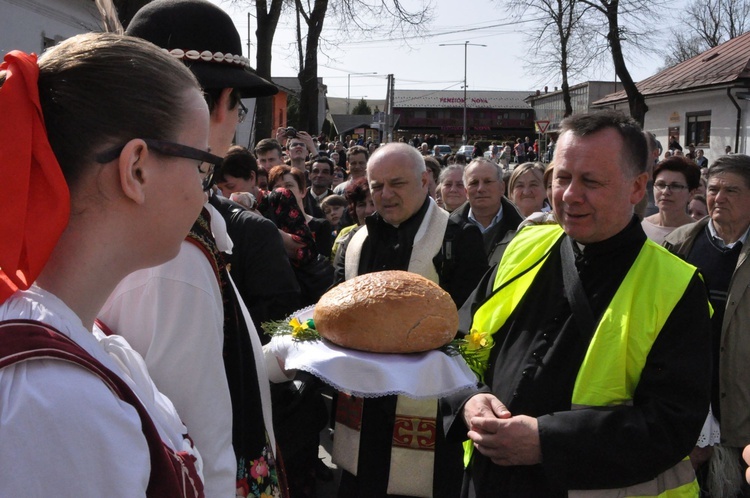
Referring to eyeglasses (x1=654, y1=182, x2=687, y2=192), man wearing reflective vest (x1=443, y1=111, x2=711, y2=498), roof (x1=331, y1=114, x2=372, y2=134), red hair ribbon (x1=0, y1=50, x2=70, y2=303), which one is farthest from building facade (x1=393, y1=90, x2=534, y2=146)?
red hair ribbon (x1=0, y1=50, x2=70, y2=303)

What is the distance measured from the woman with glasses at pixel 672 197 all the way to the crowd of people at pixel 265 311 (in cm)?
90

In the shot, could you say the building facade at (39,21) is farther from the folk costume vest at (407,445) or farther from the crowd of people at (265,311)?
the folk costume vest at (407,445)

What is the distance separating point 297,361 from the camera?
228cm

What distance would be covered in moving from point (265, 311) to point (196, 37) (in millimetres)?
2083

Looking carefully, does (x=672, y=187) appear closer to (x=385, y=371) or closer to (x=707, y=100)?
(x=385, y=371)

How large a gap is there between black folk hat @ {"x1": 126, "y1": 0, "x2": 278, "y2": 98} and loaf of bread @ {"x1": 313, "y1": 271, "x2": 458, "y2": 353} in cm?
90

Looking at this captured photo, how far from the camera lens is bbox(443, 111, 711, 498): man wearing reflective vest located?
2.07 m

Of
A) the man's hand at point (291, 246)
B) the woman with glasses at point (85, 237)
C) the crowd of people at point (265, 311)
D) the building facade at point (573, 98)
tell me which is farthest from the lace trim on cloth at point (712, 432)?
the building facade at point (573, 98)

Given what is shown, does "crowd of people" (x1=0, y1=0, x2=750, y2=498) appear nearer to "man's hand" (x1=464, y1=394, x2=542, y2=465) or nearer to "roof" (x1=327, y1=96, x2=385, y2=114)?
"man's hand" (x1=464, y1=394, x2=542, y2=465)

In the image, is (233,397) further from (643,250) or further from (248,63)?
(643,250)

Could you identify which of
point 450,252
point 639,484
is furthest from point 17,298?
point 450,252

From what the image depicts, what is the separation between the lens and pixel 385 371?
222 cm

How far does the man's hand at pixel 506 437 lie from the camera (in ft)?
6.96

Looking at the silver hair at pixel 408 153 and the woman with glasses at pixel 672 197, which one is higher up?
the silver hair at pixel 408 153
